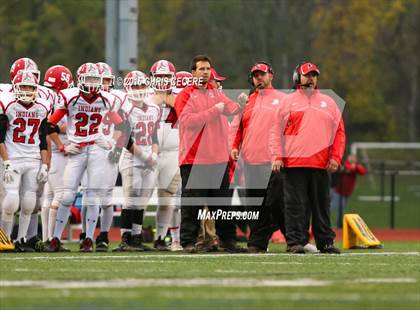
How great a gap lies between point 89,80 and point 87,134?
0.54 meters

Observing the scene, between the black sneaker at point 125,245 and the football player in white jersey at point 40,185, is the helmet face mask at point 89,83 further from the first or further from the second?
the black sneaker at point 125,245

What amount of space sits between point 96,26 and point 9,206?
35379 mm

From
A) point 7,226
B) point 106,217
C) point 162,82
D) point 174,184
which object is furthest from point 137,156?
point 7,226

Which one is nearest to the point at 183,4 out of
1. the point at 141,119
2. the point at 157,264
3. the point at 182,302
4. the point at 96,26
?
the point at 96,26

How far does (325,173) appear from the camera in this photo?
12.0 m

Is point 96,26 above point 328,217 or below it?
above

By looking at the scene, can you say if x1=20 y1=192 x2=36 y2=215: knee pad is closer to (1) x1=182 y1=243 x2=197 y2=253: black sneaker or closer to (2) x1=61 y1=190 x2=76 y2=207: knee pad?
(2) x1=61 y1=190 x2=76 y2=207: knee pad

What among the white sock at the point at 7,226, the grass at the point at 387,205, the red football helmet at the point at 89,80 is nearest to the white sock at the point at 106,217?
the white sock at the point at 7,226

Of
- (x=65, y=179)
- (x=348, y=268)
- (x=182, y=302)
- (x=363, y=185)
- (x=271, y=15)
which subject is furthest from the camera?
(x=271, y=15)

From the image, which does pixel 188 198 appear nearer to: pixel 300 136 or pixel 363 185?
pixel 300 136

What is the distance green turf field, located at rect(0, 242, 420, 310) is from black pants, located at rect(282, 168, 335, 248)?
0.88 metres

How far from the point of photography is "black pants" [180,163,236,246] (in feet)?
40.2

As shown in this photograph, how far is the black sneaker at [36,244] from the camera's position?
12625 millimetres

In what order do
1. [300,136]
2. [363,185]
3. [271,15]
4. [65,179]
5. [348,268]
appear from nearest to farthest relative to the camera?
1. [348,268]
2. [300,136]
3. [65,179]
4. [363,185]
5. [271,15]
